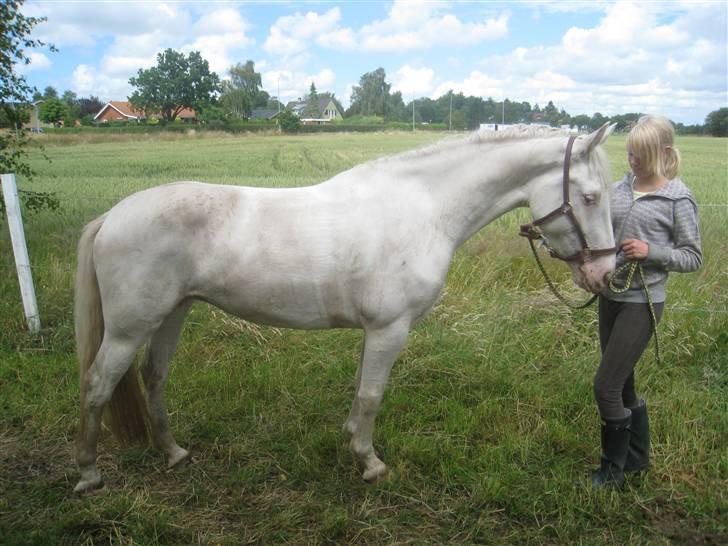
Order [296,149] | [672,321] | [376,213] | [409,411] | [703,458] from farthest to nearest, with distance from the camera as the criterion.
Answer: [296,149] < [672,321] < [409,411] < [703,458] < [376,213]

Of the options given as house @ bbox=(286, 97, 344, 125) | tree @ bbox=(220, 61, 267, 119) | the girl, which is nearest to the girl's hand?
the girl

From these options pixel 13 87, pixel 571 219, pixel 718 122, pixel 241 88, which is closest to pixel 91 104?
pixel 241 88

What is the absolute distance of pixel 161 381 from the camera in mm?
3201

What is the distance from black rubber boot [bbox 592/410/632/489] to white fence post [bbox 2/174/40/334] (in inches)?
195

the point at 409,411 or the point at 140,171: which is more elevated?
the point at 140,171

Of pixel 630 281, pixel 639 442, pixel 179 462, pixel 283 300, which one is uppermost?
pixel 630 281

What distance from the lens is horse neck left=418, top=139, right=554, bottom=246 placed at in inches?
106

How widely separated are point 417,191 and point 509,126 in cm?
64

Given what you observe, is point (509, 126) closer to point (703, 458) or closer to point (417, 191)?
point (417, 191)

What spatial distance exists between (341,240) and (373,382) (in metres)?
0.85

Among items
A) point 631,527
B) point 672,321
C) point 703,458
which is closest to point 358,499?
point 631,527

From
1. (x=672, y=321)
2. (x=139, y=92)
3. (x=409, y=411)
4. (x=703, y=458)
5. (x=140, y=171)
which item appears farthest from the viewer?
(x=139, y=92)

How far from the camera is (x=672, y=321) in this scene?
14.5 ft

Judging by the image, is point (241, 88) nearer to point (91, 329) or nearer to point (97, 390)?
point (91, 329)
